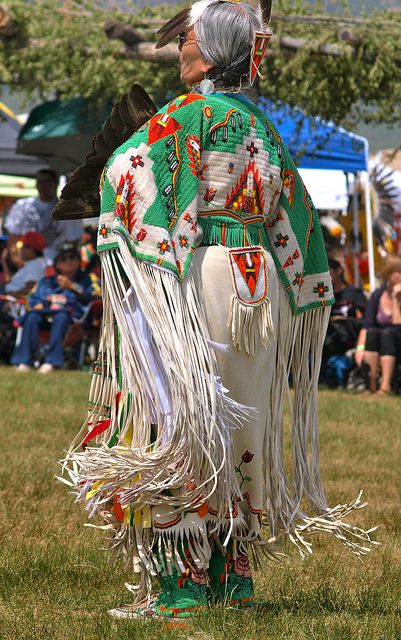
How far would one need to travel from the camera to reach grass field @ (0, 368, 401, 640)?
270 centimetres

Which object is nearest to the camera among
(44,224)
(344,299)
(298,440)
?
(298,440)

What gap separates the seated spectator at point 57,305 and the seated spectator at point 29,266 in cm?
21

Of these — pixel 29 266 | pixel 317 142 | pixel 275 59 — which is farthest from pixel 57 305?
pixel 317 142

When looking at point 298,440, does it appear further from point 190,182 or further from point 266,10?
point 266,10

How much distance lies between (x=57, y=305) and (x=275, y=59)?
2.69 m

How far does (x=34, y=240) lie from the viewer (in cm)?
997

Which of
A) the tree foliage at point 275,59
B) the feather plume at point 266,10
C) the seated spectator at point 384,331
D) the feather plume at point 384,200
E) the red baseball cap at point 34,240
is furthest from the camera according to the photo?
the feather plume at point 384,200

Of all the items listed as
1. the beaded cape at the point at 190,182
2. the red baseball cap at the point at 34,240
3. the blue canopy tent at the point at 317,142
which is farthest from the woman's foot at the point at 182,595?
the blue canopy tent at the point at 317,142

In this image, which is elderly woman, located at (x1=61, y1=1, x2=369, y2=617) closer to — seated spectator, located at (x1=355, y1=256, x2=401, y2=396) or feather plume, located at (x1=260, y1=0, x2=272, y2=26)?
feather plume, located at (x1=260, y1=0, x2=272, y2=26)

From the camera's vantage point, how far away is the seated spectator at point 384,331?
8.80 m

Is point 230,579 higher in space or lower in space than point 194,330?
lower

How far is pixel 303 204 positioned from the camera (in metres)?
3.03

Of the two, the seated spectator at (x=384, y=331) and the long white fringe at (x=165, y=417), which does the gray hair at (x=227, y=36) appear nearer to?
the long white fringe at (x=165, y=417)

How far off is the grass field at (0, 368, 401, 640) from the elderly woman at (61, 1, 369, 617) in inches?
5.7
